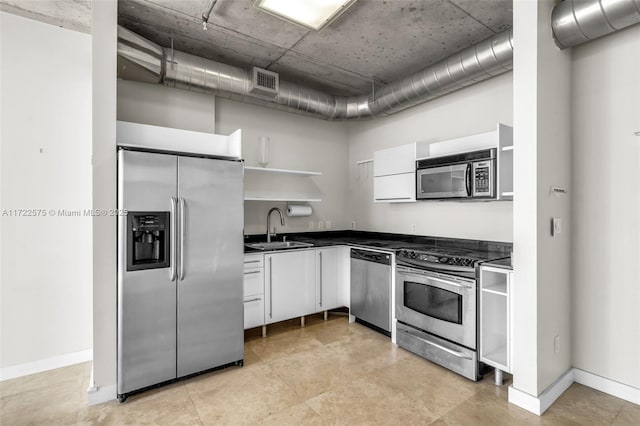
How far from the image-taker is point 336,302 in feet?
12.9

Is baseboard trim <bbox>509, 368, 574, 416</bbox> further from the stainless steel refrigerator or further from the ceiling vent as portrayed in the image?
the ceiling vent

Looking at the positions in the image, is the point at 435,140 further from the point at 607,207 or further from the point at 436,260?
the point at 607,207

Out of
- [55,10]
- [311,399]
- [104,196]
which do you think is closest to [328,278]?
[311,399]

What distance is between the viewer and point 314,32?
2.88 meters

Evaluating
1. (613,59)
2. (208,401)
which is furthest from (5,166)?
(613,59)

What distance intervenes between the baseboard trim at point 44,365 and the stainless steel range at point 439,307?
2.96 m

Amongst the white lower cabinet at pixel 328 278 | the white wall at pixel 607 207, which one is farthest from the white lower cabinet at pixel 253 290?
the white wall at pixel 607 207

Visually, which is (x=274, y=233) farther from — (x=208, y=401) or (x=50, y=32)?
(x=50, y=32)

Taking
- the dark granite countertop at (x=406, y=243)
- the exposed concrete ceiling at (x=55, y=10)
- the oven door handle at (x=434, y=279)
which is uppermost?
the exposed concrete ceiling at (x=55, y=10)

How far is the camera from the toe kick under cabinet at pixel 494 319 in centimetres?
244

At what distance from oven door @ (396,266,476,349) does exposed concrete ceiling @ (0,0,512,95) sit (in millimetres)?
2185

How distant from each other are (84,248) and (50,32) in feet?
6.22

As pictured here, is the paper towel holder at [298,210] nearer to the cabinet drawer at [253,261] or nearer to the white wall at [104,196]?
the cabinet drawer at [253,261]

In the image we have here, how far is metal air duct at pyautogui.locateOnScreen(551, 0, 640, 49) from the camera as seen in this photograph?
1.94 m
